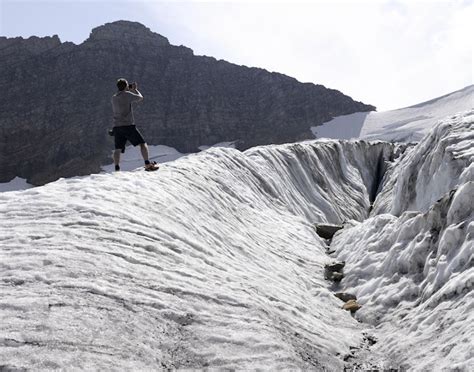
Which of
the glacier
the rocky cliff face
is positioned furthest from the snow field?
the rocky cliff face

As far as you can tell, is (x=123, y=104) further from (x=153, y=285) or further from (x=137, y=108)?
(x=137, y=108)

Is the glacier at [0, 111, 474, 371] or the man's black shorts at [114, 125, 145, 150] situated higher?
the man's black shorts at [114, 125, 145, 150]

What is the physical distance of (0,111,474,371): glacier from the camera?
5.76 meters

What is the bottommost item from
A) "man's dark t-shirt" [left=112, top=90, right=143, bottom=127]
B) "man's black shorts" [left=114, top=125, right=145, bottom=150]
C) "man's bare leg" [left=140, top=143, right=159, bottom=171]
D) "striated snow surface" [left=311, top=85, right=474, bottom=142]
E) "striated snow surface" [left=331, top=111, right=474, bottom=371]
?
"striated snow surface" [left=331, top=111, right=474, bottom=371]

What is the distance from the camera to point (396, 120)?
356ft

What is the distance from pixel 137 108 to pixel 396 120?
58.8 meters

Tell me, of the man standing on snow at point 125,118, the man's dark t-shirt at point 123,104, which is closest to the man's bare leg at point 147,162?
the man standing on snow at point 125,118

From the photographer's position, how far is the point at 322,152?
98.0ft

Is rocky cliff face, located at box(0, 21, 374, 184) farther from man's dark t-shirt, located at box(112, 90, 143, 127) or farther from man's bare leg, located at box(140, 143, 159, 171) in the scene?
man's dark t-shirt, located at box(112, 90, 143, 127)

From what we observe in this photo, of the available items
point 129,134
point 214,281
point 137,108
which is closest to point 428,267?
point 214,281

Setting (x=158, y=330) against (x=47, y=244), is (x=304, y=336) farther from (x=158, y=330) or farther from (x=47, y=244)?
(x=47, y=244)

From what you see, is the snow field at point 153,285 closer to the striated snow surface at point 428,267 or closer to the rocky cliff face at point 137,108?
the striated snow surface at point 428,267

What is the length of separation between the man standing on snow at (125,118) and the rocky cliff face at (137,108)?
84979mm

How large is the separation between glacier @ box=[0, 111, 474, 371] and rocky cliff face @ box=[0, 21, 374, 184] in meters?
88.4
